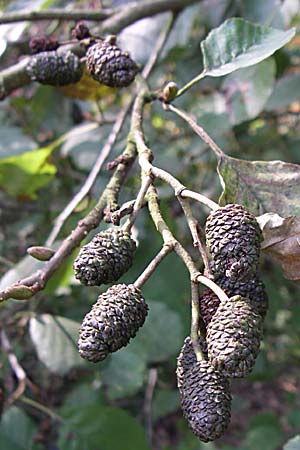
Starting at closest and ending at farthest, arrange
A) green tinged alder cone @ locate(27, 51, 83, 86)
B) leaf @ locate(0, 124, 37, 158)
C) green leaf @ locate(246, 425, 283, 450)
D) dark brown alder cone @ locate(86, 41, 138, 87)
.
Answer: dark brown alder cone @ locate(86, 41, 138, 87) < green tinged alder cone @ locate(27, 51, 83, 86) < leaf @ locate(0, 124, 37, 158) < green leaf @ locate(246, 425, 283, 450)

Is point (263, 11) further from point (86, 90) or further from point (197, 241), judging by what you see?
point (197, 241)

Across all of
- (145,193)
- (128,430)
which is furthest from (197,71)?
(145,193)

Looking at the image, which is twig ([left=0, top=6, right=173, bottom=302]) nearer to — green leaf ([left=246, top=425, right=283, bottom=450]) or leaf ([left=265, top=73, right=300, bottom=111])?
leaf ([left=265, top=73, right=300, bottom=111])

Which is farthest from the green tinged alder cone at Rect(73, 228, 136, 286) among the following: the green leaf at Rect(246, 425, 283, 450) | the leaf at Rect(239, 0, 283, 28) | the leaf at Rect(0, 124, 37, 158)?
the green leaf at Rect(246, 425, 283, 450)

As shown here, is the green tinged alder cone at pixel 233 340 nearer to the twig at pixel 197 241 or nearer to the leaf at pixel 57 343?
the twig at pixel 197 241

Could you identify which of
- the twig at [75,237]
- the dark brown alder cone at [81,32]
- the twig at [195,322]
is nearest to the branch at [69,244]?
the twig at [75,237]

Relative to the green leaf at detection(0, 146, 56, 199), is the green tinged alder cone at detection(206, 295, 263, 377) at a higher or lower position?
higher

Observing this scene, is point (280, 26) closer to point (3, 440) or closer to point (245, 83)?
point (245, 83)
